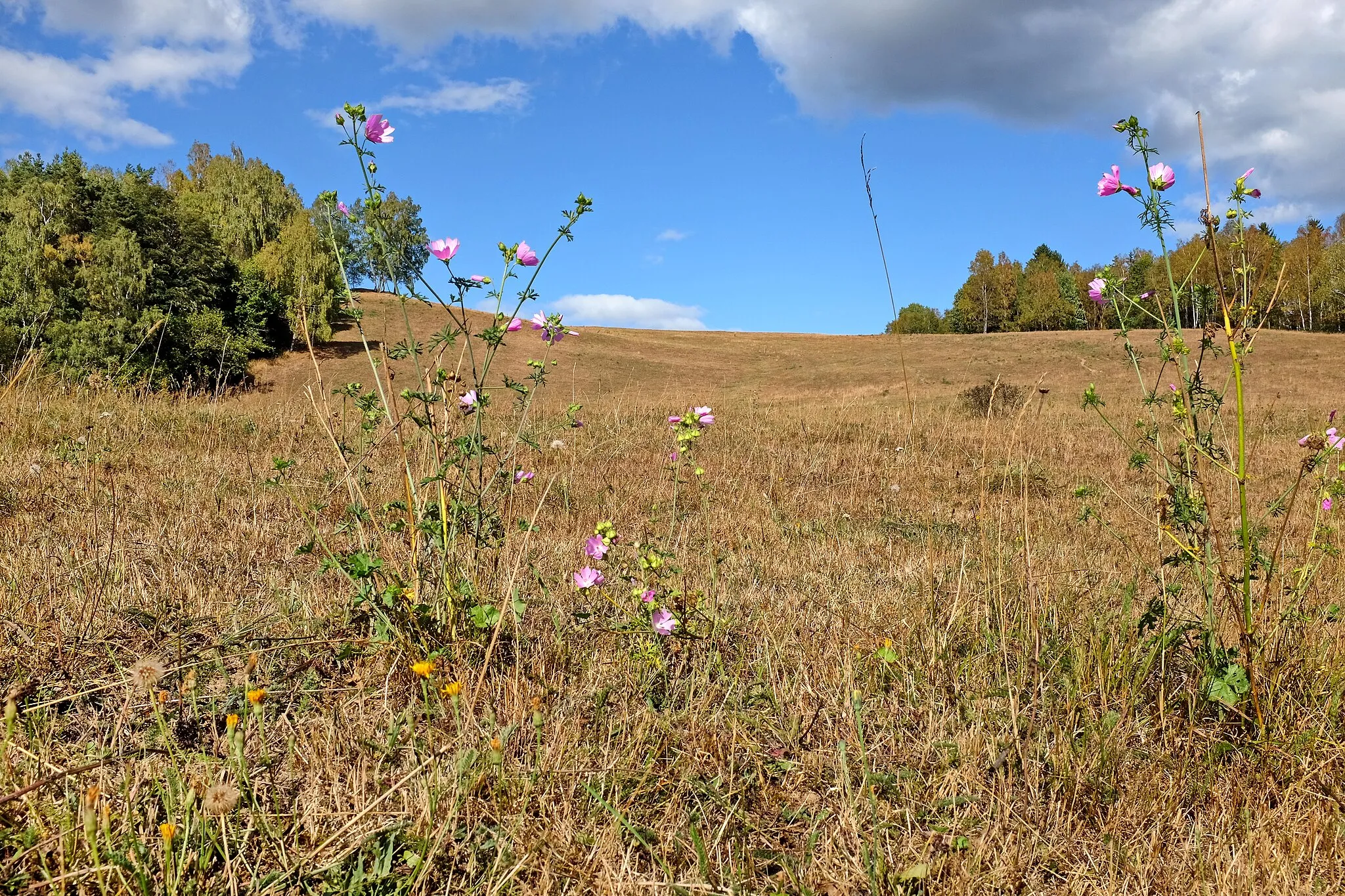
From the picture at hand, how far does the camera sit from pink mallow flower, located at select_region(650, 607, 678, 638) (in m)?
2.15

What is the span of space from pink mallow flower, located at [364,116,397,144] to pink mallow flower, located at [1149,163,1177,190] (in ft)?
6.61

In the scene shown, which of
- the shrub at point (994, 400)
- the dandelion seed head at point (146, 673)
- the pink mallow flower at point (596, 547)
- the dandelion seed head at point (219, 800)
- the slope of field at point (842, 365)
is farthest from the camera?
the slope of field at point (842, 365)

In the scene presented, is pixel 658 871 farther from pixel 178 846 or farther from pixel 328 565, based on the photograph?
pixel 328 565

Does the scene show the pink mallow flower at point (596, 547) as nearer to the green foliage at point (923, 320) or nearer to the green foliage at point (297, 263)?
the green foliage at point (297, 263)

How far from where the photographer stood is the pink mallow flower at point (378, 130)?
2.16 m

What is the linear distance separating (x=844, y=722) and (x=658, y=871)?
0.70m

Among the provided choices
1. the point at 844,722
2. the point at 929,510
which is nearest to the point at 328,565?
the point at 844,722

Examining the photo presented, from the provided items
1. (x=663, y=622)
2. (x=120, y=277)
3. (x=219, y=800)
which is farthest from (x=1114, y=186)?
(x=120, y=277)

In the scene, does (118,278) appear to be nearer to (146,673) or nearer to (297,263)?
(297,263)

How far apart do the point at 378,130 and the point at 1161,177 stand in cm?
205

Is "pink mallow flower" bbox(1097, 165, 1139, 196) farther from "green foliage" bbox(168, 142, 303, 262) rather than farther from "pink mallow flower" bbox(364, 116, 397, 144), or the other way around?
"green foliage" bbox(168, 142, 303, 262)

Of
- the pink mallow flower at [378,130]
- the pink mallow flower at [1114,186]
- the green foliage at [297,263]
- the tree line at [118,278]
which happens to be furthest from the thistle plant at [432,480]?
the green foliage at [297,263]

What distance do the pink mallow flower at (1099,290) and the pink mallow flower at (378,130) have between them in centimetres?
195

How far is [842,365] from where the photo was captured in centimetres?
3169
